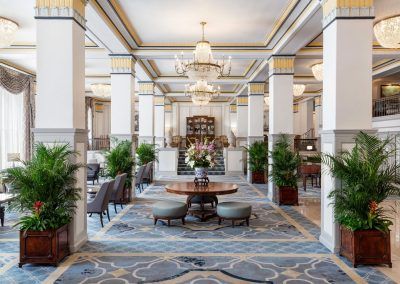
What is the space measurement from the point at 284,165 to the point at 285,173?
0.22m

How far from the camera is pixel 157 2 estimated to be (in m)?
7.04

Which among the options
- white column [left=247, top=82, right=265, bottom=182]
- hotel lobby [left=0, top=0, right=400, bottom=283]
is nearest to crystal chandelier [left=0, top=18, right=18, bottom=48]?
hotel lobby [left=0, top=0, right=400, bottom=283]

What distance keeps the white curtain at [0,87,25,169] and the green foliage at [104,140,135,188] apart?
5527mm

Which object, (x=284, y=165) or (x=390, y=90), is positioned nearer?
(x=284, y=165)

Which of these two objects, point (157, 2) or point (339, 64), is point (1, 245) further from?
point (339, 64)

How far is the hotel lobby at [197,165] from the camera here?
191 inches

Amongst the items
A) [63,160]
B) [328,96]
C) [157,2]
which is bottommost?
[63,160]

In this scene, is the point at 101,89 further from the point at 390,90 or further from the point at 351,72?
Answer: the point at 390,90

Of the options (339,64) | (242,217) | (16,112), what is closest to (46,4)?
(339,64)

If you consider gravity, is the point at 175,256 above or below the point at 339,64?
below

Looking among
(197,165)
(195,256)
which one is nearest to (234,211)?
(197,165)

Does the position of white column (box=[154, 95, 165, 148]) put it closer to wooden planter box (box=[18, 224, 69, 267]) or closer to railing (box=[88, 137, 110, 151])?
railing (box=[88, 137, 110, 151])

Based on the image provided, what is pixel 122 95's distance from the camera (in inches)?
393

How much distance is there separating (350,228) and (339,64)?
2.36 m
